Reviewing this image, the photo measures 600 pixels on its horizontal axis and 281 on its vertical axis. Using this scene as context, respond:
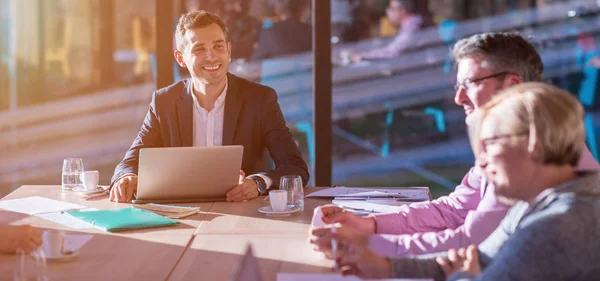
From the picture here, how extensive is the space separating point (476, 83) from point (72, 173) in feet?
6.03

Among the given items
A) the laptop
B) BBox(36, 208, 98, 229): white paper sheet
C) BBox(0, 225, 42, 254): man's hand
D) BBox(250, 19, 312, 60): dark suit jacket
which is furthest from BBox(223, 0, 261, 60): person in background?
BBox(0, 225, 42, 254): man's hand

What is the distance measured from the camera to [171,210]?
2.72 m

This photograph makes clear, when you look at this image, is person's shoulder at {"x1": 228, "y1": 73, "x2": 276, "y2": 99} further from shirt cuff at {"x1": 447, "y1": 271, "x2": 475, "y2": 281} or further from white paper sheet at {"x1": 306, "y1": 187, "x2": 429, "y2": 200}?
shirt cuff at {"x1": 447, "y1": 271, "x2": 475, "y2": 281}

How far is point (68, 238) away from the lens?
2.26 metres

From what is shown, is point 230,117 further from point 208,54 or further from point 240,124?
point 208,54

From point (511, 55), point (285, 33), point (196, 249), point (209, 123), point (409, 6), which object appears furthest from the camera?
point (409, 6)

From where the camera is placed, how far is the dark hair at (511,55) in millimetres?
2273

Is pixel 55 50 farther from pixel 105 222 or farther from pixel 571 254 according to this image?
pixel 571 254

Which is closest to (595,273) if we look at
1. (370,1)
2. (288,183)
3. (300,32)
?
(288,183)

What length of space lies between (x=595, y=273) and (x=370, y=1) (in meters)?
5.24

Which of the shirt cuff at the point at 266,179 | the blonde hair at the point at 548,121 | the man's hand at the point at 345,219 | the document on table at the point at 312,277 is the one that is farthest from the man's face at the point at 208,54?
the blonde hair at the point at 548,121

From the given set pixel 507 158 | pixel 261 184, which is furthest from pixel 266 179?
pixel 507 158

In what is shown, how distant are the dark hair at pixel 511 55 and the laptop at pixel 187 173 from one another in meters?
1.00

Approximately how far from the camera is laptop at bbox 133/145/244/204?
2.81 m
